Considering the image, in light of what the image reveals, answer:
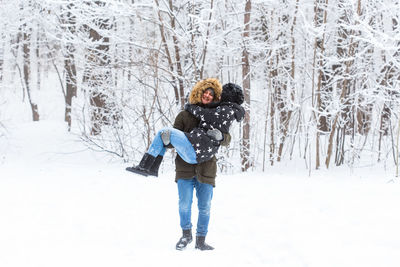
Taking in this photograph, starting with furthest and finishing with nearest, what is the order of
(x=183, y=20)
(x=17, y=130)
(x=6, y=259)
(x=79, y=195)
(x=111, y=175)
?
1. (x=17, y=130)
2. (x=183, y=20)
3. (x=111, y=175)
4. (x=79, y=195)
5. (x=6, y=259)

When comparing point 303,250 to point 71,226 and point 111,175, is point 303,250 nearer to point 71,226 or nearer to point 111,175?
point 71,226

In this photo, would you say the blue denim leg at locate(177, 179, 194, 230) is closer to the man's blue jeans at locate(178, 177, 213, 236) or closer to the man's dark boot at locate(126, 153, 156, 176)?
the man's blue jeans at locate(178, 177, 213, 236)

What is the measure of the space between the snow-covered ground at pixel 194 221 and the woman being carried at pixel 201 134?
91cm

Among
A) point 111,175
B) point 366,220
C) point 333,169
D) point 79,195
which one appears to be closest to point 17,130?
point 111,175

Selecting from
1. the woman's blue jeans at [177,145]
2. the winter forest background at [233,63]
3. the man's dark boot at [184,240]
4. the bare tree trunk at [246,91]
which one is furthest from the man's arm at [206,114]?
the bare tree trunk at [246,91]

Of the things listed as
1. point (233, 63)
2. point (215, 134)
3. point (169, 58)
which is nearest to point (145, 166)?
point (215, 134)

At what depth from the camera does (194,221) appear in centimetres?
483

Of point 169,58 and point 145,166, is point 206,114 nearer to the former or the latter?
point 145,166

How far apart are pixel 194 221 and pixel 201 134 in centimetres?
171

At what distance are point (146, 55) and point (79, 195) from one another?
10.3ft

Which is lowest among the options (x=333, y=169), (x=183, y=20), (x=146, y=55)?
(x=333, y=169)

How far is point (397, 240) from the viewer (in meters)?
3.94

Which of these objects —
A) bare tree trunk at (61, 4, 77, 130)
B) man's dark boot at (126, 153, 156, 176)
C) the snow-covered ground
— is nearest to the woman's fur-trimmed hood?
man's dark boot at (126, 153, 156, 176)

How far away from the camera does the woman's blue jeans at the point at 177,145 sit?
134 inches
